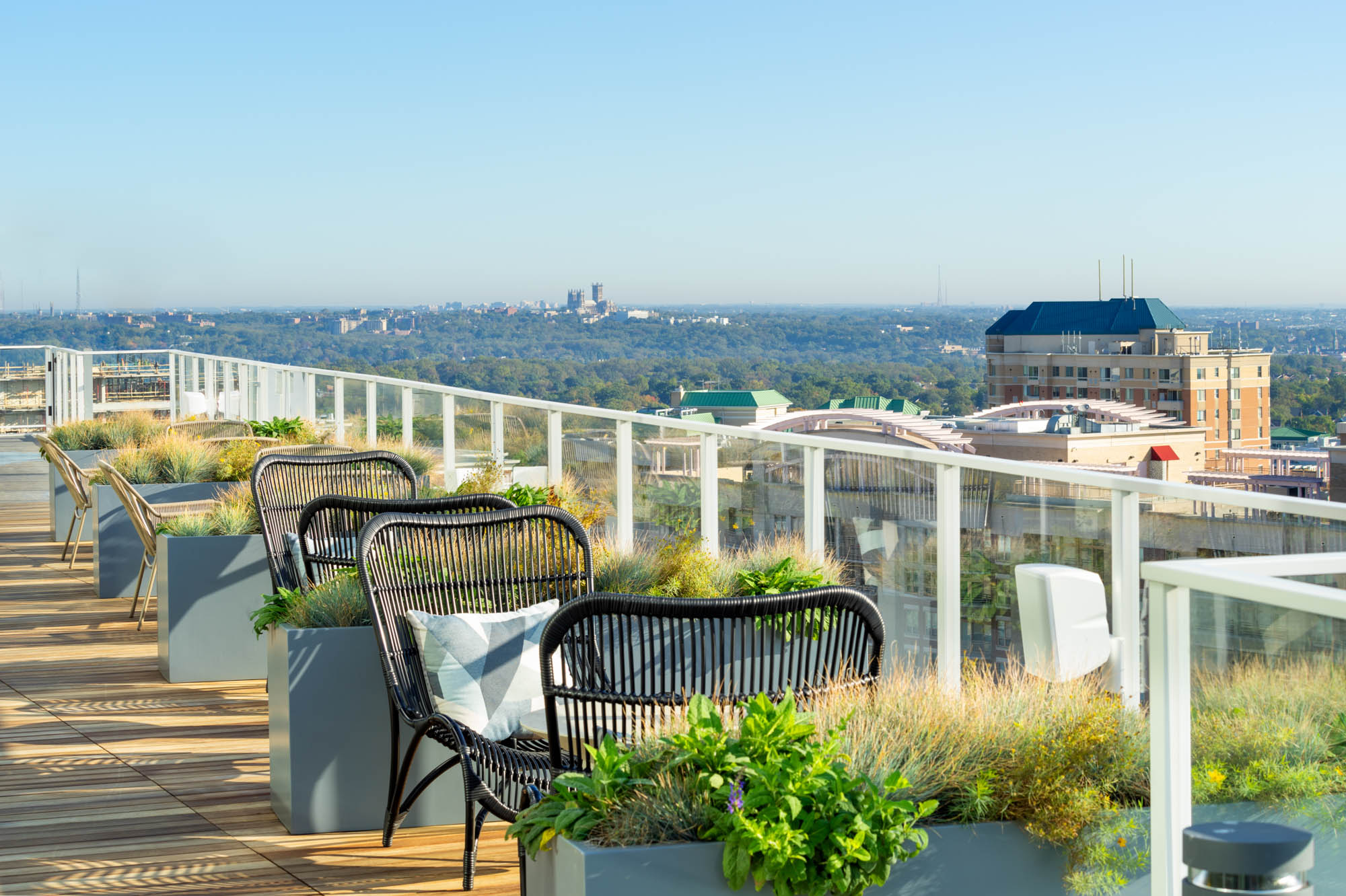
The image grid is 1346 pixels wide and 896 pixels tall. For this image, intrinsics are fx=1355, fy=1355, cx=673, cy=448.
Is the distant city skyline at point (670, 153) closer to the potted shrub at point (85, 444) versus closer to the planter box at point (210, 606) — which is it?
the potted shrub at point (85, 444)

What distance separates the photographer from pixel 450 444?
332 inches

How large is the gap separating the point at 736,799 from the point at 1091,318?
93.1 m

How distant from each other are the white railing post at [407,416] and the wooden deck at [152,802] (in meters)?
2.60

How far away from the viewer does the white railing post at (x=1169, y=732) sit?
1753 mm

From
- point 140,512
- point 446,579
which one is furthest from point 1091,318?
point 446,579

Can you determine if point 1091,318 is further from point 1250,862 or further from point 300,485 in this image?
point 1250,862

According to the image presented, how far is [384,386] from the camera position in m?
9.56

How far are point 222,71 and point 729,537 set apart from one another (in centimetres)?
5939

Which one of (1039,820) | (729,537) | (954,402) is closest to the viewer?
(1039,820)

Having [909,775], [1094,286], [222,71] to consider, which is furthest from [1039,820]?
[1094,286]

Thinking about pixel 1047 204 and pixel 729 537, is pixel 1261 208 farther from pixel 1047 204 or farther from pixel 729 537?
pixel 729 537

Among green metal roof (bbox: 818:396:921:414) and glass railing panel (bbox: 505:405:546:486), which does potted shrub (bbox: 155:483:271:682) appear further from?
green metal roof (bbox: 818:396:921:414)

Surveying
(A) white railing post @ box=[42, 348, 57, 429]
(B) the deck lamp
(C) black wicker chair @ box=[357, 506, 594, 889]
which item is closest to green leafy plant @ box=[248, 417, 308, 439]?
(C) black wicker chair @ box=[357, 506, 594, 889]

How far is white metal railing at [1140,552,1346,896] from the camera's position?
5.49 feet
